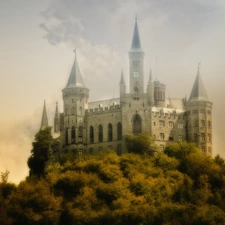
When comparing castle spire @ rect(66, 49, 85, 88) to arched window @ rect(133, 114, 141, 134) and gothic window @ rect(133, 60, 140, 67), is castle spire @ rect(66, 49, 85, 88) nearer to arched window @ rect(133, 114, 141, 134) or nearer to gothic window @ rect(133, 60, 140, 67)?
gothic window @ rect(133, 60, 140, 67)

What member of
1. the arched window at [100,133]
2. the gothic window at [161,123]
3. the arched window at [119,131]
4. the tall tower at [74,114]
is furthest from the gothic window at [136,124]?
the tall tower at [74,114]

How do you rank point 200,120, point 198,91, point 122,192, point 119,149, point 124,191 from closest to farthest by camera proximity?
point 122,192, point 124,191, point 119,149, point 200,120, point 198,91

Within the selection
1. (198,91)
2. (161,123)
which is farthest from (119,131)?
(198,91)

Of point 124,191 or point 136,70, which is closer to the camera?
point 124,191

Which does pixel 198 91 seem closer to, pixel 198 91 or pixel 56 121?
pixel 198 91

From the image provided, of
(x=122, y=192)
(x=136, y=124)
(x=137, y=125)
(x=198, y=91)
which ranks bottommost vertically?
(x=122, y=192)

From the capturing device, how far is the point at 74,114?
413 feet

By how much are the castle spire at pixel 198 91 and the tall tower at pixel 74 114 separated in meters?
16.0

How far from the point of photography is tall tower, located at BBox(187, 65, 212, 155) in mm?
123125

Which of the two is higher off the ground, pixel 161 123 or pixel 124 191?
pixel 161 123

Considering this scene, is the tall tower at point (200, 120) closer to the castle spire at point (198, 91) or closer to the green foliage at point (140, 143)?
the castle spire at point (198, 91)

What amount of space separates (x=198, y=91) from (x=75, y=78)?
1872 centimetres

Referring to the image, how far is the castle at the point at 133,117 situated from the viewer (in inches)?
4808

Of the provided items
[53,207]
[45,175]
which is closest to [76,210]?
[53,207]
